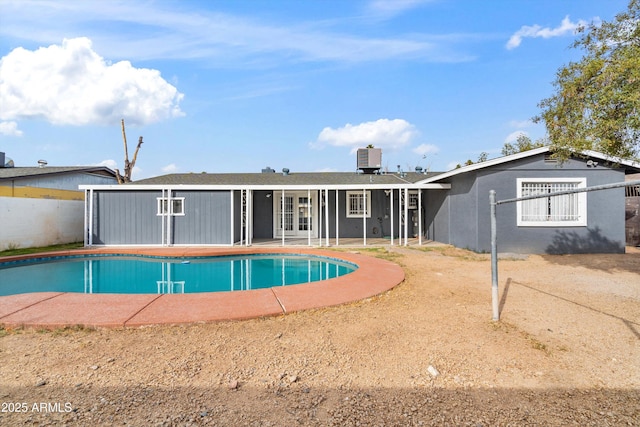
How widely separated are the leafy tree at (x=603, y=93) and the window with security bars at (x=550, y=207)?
316 cm

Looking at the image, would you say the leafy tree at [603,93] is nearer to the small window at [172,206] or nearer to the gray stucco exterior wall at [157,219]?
the gray stucco exterior wall at [157,219]

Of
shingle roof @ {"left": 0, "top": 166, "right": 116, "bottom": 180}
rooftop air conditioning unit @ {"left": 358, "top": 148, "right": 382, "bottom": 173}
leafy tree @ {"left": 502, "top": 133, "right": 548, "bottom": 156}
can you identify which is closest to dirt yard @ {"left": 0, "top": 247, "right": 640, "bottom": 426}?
rooftop air conditioning unit @ {"left": 358, "top": 148, "right": 382, "bottom": 173}

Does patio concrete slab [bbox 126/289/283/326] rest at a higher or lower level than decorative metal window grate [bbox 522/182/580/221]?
lower

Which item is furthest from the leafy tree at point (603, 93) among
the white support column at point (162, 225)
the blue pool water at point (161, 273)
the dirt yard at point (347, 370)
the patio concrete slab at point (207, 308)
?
the white support column at point (162, 225)

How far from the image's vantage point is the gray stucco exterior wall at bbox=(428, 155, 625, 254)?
959cm

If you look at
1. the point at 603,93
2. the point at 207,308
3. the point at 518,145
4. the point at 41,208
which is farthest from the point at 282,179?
the point at 518,145

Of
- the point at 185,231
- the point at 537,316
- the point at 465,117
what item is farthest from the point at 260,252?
the point at 465,117

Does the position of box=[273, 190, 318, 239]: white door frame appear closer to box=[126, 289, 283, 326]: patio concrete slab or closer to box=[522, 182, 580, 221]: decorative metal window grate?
box=[522, 182, 580, 221]: decorative metal window grate

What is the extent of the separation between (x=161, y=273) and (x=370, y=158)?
470 inches

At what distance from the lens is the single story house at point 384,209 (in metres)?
9.60

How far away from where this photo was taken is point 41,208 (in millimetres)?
11844

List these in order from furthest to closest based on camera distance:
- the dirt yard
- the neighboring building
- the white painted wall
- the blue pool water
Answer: the neighboring building
the white painted wall
the blue pool water
the dirt yard

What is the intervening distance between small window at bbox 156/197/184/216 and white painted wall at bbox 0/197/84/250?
454 centimetres

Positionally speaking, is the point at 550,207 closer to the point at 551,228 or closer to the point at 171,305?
the point at 551,228
